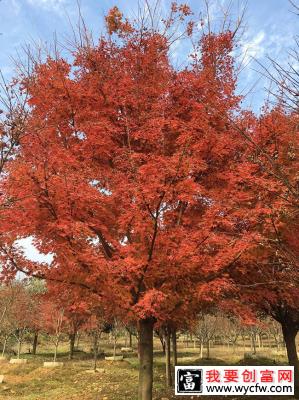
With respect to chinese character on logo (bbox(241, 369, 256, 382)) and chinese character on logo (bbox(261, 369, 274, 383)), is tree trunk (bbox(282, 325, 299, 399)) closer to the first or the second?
chinese character on logo (bbox(261, 369, 274, 383))

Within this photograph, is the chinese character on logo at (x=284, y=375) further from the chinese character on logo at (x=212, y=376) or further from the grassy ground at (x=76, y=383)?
the grassy ground at (x=76, y=383)

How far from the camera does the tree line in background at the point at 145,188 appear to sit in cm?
834

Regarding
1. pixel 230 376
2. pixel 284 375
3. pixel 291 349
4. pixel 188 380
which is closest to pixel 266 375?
pixel 284 375

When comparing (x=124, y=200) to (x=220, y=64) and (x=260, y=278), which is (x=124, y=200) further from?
(x=220, y=64)

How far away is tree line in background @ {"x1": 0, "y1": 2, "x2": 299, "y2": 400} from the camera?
834 centimetres

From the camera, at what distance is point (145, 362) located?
34.2ft

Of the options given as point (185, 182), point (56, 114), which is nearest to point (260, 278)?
point (185, 182)

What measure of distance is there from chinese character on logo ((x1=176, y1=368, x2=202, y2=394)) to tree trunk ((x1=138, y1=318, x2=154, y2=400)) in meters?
1.14

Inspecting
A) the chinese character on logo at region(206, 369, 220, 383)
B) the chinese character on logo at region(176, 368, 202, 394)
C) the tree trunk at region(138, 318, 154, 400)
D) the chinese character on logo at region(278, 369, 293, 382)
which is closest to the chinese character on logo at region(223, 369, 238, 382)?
the chinese character on logo at region(206, 369, 220, 383)

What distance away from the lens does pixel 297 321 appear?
17.0 meters

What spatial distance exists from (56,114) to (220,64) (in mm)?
5022

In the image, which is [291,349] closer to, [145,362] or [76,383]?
[145,362]

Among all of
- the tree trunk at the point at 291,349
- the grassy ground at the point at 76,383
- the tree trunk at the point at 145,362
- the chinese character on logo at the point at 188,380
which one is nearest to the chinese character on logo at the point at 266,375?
the chinese character on logo at the point at 188,380

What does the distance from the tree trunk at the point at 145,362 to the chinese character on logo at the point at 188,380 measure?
1137 mm
